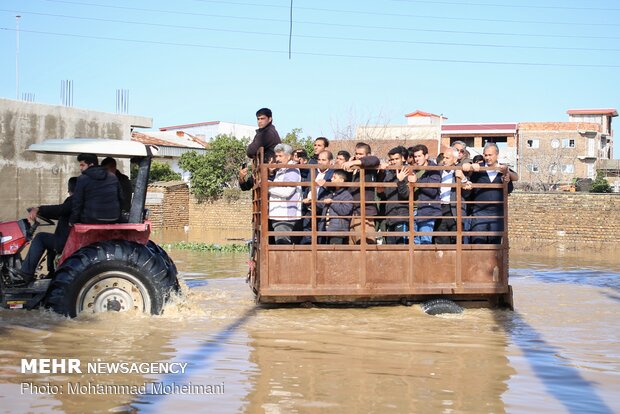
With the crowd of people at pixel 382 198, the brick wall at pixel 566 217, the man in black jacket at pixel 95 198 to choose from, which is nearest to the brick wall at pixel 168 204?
the brick wall at pixel 566 217

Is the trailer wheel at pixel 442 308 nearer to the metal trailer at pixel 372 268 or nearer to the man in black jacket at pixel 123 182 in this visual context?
the metal trailer at pixel 372 268

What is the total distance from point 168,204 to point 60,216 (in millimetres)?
23991

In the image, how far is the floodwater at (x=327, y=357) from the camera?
5066 mm

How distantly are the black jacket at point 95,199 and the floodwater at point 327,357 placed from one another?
1037 mm

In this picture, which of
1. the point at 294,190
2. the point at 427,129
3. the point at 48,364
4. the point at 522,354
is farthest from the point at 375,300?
the point at 427,129

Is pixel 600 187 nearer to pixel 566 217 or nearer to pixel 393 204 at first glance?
pixel 566 217

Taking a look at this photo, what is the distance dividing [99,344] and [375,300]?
10.7 ft

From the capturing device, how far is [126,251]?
7.68 m

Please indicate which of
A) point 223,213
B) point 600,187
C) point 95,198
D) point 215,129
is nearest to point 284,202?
point 95,198

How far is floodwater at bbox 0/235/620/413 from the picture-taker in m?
5.07

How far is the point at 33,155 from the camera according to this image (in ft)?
62.0

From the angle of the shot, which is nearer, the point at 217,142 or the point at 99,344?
the point at 99,344

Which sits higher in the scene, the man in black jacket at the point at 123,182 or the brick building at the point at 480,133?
the brick building at the point at 480,133

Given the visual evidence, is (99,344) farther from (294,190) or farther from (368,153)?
(368,153)
